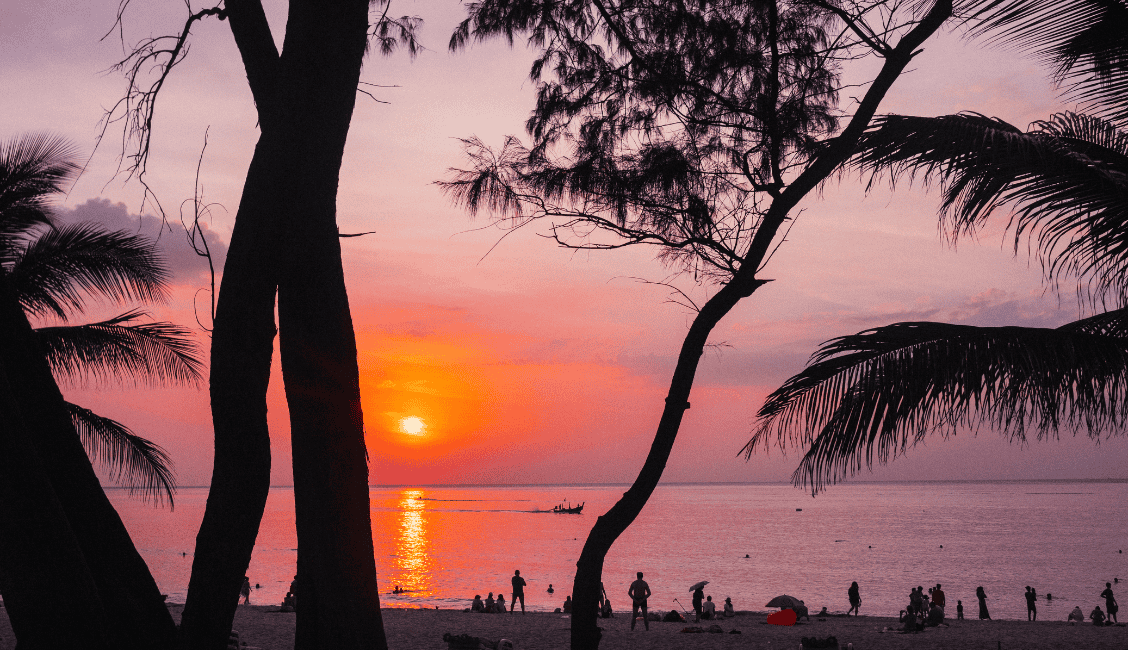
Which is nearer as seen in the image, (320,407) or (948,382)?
(320,407)

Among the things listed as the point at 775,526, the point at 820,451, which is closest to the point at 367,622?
the point at 820,451

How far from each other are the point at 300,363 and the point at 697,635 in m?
15.7

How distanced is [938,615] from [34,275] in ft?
68.0

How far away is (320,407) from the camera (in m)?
3.52

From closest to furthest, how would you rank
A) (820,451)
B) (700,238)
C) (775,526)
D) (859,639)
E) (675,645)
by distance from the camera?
(820,451) → (700,238) → (675,645) → (859,639) → (775,526)

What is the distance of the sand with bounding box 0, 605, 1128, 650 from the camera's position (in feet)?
51.0

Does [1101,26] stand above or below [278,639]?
above

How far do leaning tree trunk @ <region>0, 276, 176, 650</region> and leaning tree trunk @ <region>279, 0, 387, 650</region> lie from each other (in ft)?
1.98

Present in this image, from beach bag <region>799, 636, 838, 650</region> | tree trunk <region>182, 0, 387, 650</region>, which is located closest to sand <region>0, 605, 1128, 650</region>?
beach bag <region>799, 636, 838, 650</region>

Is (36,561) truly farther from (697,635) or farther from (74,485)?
(697,635)

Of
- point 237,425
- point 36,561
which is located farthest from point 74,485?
point 237,425

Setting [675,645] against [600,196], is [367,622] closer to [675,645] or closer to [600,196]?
[600,196]

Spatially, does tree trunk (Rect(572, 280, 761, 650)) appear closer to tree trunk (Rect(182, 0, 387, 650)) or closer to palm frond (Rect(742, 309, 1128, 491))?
palm frond (Rect(742, 309, 1128, 491))

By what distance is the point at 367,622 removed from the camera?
11.6ft
